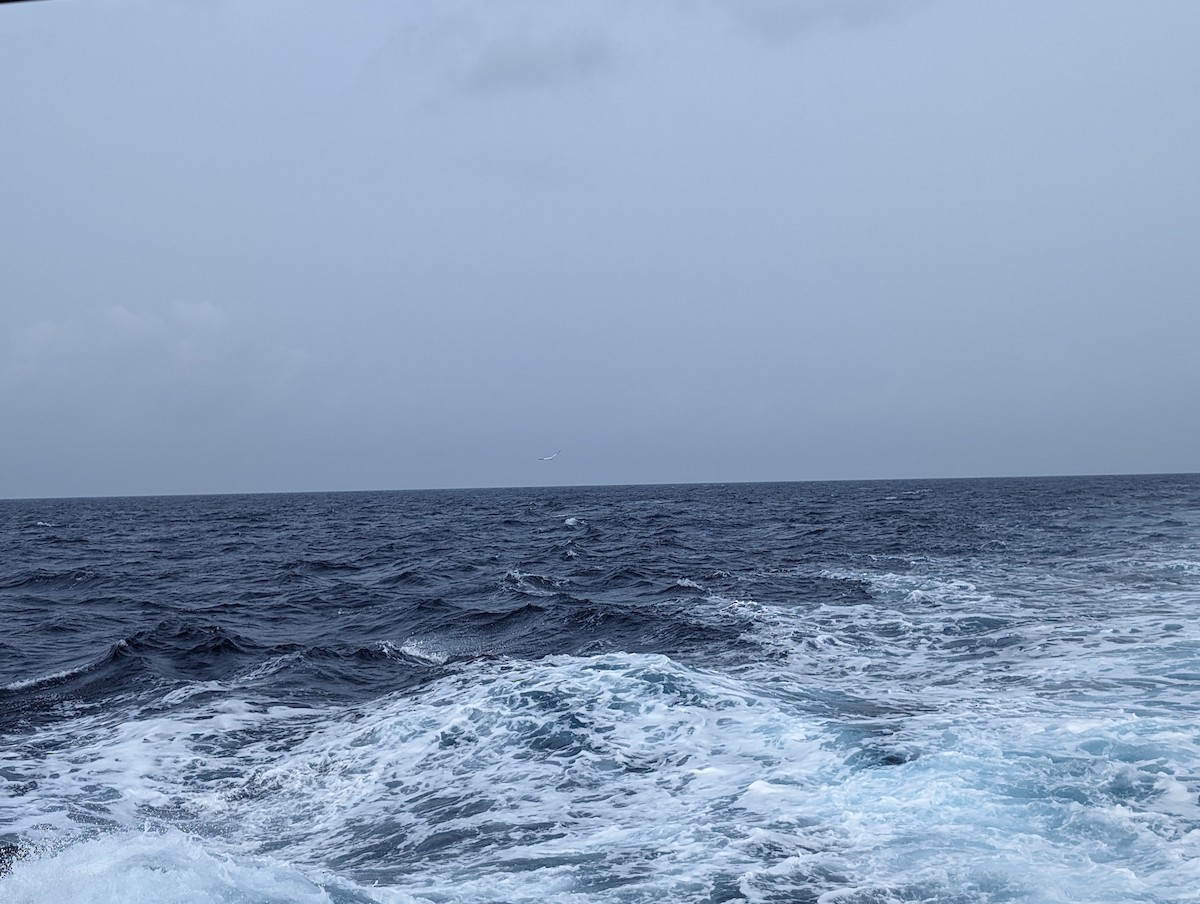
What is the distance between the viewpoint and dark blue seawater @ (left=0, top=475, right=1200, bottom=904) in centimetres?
670

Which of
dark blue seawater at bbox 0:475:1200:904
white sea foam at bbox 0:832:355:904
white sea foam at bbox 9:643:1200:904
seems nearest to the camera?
white sea foam at bbox 0:832:355:904

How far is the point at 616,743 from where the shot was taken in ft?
32.8

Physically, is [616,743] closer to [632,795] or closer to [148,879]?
[632,795]

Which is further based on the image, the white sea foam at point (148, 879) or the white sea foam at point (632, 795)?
the white sea foam at point (632, 795)

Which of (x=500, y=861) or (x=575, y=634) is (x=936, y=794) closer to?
(x=500, y=861)

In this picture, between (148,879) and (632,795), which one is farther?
(632,795)

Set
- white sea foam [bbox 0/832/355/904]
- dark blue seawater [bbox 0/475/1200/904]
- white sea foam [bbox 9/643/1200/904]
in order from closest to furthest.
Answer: white sea foam [bbox 0/832/355/904] < white sea foam [bbox 9/643/1200/904] < dark blue seawater [bbox 0/475/1200/904]

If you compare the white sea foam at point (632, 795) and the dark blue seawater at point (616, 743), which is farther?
the dark blue seawater at point (616, 743)

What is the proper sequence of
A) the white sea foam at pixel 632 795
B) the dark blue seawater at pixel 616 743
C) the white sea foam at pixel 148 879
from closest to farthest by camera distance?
the white sea foam at pixel 148 879
the white sea foam at pixel 632 795
the dark blue seawater at pixel 616 743

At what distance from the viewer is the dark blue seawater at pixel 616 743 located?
6.70m

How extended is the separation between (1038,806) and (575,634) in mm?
9805

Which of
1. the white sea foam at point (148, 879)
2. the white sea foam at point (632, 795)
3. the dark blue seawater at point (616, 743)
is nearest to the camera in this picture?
the white sea foam at point (148, 879)

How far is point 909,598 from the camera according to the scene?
63.9ft

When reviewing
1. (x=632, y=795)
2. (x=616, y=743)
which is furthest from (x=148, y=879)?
(x=616, y=743)
